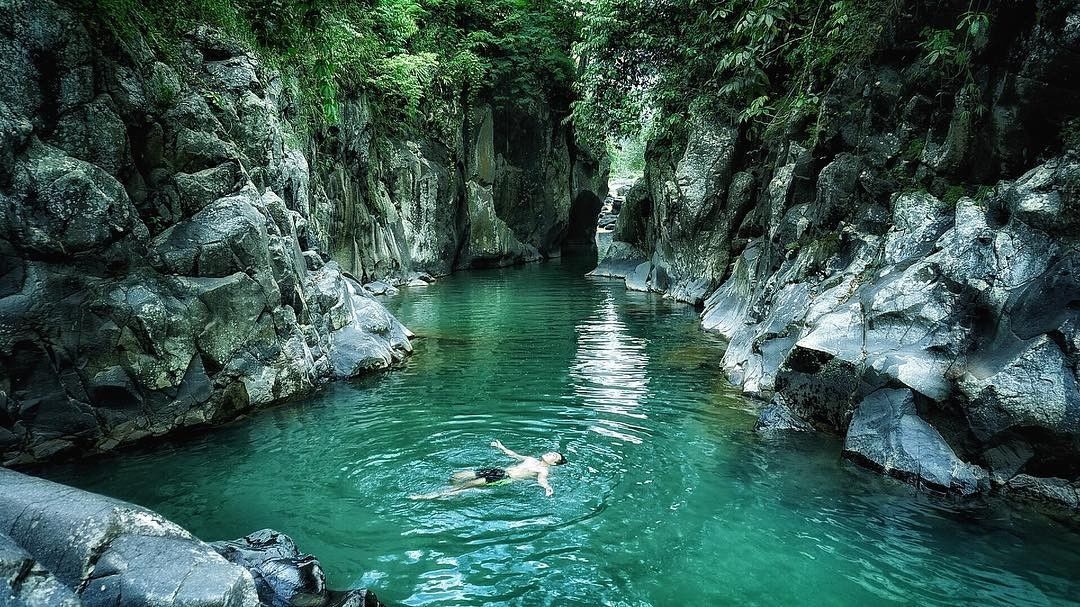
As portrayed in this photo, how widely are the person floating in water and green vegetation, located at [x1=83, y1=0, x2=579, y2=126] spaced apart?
6529 mm

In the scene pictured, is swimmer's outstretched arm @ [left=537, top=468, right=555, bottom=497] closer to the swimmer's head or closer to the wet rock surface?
the swimmer's head

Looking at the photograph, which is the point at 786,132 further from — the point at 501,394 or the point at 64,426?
the point at 64,426

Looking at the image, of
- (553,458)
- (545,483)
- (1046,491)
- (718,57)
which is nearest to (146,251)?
(553,458)

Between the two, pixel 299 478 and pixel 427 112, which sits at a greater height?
pixel 427 112

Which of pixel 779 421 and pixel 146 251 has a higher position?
pixel 146 251

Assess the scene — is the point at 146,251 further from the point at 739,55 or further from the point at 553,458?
the point at 739,55

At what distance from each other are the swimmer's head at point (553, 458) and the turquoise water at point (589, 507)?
236 millimetres

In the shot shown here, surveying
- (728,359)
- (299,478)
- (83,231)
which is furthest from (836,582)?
(83,231)

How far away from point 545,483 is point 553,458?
60 cm

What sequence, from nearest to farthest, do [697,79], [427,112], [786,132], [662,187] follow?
[786,132]
[697,79]
[662,187]
[427,112]

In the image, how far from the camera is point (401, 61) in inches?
907

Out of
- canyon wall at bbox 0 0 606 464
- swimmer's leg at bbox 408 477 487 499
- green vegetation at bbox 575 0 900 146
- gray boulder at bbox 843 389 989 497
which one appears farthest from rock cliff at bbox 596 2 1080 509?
canyon wall at bbox 0 0 606 464

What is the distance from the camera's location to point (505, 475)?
691cm

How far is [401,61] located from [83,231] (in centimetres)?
1709
